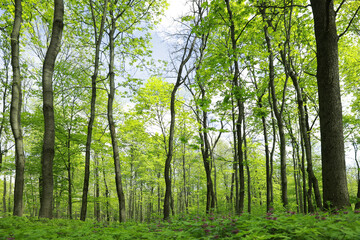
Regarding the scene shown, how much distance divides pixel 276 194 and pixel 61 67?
1015 inches

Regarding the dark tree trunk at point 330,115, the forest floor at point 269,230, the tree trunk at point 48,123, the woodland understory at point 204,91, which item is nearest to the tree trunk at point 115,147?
the woodland understory at point 204,91

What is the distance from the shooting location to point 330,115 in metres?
3.99

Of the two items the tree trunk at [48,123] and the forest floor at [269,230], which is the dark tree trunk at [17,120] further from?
the forest floor at [269,230]

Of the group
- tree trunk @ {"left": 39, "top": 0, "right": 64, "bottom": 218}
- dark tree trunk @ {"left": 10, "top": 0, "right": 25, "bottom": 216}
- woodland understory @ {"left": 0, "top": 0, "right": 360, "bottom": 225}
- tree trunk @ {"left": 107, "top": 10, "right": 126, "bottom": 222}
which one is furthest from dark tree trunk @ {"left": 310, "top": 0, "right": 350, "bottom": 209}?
dark tree trunk @ {"left": 10, "top": 0, "right": 25, "bottom": 216}

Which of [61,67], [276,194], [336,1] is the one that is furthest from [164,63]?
[276,194]

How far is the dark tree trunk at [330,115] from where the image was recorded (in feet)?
12.7

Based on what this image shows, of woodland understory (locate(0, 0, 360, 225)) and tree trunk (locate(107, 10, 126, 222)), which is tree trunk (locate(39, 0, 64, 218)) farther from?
tree trunk (locate(107, 10, 126, 222))

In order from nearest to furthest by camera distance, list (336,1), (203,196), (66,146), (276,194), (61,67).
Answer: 1. (336,1)
2. (61,67)
3. (66,146)
4. (276,194)
5. (203,196)

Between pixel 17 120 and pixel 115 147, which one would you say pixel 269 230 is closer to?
pixel 115 147

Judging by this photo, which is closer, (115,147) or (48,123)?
(48,123)

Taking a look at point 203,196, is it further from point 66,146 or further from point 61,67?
point 61,67

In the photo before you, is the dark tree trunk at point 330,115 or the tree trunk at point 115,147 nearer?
the dark tree trunk at point 330,115

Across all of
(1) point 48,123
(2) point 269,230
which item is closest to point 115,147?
(1) point 48,123

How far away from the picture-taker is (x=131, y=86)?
10664mm
